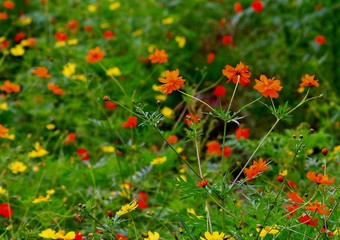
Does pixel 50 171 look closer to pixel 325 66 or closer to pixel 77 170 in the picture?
pixel 77 170

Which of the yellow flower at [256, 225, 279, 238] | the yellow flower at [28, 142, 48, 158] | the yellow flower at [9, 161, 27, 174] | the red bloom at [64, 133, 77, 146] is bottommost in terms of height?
the red bloom at [64, 133, 77, 146]

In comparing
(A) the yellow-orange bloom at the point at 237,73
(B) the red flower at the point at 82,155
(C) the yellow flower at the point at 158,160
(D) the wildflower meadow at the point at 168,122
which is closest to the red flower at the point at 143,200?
(D) the wildflower meadow at the point at 168,122

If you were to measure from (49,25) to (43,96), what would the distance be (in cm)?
83

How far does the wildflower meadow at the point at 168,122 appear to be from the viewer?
5.84ft

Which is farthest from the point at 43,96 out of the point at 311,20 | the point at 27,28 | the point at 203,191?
the point at 203,191

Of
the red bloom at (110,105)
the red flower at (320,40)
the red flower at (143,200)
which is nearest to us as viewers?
the red flower at (143,200)

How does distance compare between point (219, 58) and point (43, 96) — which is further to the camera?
point (219, 58)

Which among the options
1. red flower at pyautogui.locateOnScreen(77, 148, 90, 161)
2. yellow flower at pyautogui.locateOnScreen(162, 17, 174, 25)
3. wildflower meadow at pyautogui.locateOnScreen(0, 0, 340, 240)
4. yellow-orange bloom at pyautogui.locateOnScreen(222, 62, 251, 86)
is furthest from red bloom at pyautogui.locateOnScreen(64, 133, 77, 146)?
yellow-orange bloom at pyautogui.locateOnScreen(222, 62, 251, 86)

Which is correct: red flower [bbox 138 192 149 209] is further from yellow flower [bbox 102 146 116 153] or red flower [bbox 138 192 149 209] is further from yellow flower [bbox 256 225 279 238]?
yellow flower [bbox 256 225 279 238]

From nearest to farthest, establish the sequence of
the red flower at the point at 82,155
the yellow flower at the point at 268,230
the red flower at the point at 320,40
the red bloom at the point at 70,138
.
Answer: the yellow flower at the point at 268,230 → the red flower at the point at 82,155 → the red bloom at the point at 70,138 → the red flower at the point at 320,40

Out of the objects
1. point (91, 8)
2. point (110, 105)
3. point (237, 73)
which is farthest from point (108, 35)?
point (237, 73)

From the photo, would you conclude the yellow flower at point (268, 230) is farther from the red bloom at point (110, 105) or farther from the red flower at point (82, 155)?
the red bloom at point (110, 105)

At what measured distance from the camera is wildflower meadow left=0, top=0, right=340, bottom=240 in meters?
1.78

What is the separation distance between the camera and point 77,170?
262cm
